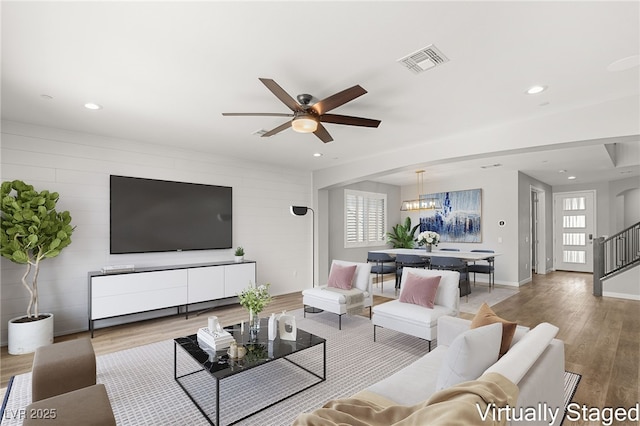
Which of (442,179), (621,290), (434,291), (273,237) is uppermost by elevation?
(442,179)

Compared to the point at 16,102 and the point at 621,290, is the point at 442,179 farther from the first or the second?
the point at 16,102

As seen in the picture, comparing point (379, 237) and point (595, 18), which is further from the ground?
point (595, 18)

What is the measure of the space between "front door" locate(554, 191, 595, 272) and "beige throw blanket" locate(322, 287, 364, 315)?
8.64 meters

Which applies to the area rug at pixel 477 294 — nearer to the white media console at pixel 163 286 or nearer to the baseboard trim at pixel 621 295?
the baseboard trim at pixel 621 295

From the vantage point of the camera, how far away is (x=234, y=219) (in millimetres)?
5875

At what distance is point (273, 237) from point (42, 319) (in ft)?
12.2

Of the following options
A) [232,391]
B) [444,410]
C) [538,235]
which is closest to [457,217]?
[538,235]

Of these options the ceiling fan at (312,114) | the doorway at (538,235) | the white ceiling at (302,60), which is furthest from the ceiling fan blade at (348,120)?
the doorway at (538,235)

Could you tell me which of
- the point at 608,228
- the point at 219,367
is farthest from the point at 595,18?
the point at 608,228

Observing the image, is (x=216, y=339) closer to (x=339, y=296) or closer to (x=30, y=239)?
(x=339, y=296)

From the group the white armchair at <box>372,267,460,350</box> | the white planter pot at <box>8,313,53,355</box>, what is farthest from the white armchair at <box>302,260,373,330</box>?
the white planter pot at <box>8,313,53,355</box>

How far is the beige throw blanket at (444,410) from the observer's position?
111 cm

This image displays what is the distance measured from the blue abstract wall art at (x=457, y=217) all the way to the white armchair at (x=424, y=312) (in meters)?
5.16

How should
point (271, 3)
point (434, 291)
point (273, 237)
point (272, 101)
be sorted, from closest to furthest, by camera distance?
point (271, 3)
point (272, 101)
point (434, 291)
point (273, 237)
